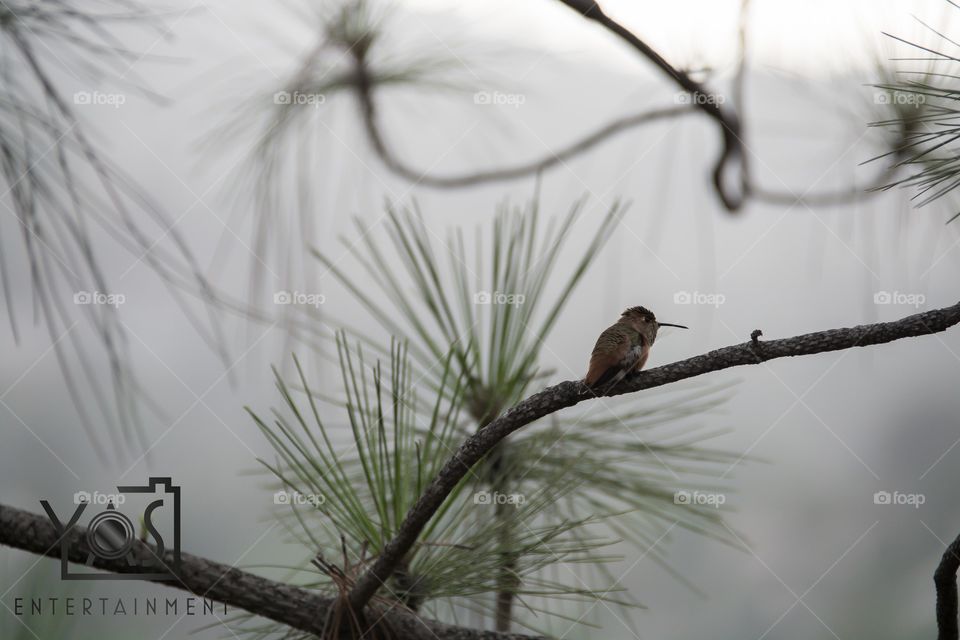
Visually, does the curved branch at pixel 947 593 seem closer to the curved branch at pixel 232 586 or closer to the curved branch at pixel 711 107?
the curved branch at pixel 232 586

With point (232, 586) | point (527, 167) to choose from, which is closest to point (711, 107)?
point (527, 167)

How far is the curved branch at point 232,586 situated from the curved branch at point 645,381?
0.05m

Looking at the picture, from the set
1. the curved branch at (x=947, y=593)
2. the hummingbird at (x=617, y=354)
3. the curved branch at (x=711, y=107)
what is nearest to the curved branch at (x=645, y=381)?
the hummingbird at (x=617, y=354)

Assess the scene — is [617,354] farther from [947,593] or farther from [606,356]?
[947,593]

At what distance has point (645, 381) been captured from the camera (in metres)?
0.49

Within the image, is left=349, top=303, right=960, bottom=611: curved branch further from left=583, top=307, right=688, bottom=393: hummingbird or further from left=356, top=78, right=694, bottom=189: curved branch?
left=356, top=78, right=694, bottom=189: curved branch

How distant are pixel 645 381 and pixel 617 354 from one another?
0.03 meters

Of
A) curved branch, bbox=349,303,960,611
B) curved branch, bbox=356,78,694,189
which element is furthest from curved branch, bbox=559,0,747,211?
curved branch, bbox=349,303,960,611

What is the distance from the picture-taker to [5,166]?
0.59m

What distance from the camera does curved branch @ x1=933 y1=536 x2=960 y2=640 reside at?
0.51 metres

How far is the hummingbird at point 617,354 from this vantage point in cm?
51

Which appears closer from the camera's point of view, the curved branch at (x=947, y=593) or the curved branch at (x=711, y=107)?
the curved branch at (x=947, y=593)

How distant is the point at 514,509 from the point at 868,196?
52 cm

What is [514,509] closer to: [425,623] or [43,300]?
[425,623]
